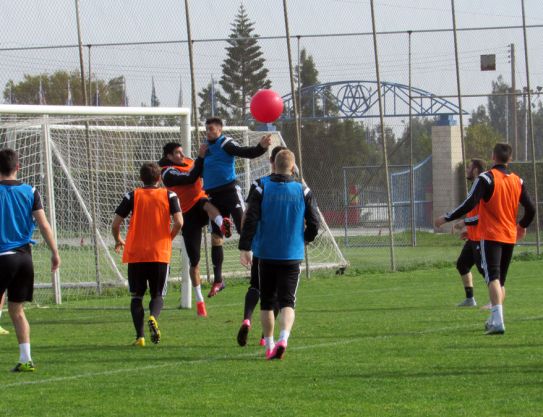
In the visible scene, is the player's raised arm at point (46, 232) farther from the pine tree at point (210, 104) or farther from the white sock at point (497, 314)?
the pine tree at point (210, 104)

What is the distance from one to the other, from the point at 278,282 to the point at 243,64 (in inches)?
651

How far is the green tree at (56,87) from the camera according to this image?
2472cm

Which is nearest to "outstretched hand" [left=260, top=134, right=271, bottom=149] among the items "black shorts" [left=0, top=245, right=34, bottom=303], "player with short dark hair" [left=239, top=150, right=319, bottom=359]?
"player with short dark hair" [left=239, top=150, right=319, bottom=359]

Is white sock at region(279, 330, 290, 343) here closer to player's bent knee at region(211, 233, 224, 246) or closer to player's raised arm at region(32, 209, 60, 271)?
player's raised arm at region(32, 209, 60, 271)

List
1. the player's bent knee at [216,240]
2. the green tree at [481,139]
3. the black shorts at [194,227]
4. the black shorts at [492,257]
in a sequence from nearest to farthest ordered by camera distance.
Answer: the black shorts at [492,257] → the black shorts at [194,227] → the player's bent knee at [216,240] → the green tree at [481,139]

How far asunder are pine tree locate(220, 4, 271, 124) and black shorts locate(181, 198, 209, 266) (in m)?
9.94

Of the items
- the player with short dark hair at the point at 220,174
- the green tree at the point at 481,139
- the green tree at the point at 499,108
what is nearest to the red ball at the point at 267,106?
the player with short dark hair at the point at 220,174

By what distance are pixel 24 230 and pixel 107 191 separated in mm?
10356

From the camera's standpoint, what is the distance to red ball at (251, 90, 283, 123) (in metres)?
14.9

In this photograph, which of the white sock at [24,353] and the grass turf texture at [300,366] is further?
the white sock at [24,353]

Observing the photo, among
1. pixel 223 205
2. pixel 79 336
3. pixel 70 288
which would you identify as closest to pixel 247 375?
pixel 79 336

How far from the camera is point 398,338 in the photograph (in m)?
12.2

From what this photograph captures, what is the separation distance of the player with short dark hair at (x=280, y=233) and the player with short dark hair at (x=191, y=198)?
147 inches

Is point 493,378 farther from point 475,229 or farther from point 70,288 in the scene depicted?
point 70,288
